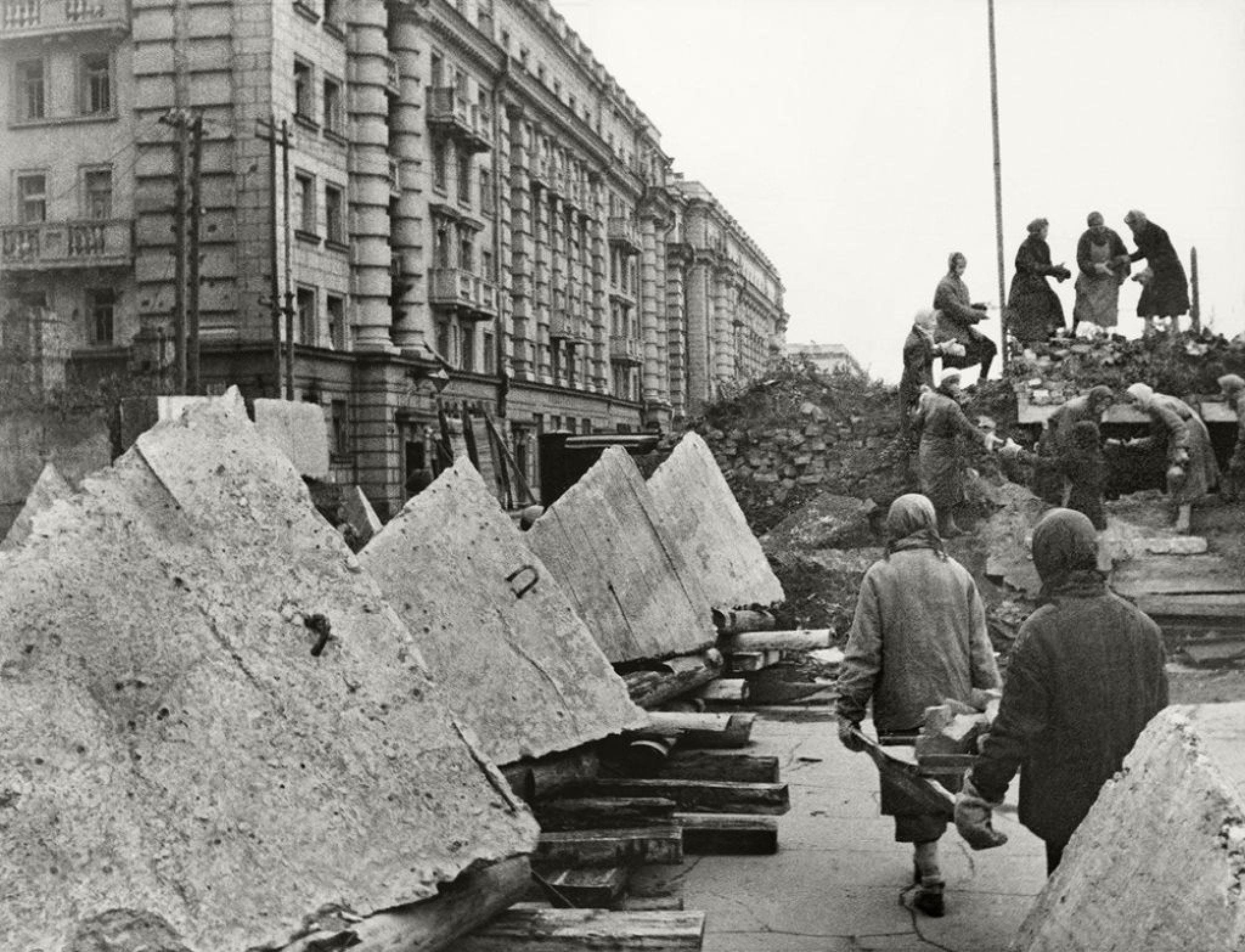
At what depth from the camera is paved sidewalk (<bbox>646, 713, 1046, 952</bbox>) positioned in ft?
16.4

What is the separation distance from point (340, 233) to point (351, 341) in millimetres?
2764

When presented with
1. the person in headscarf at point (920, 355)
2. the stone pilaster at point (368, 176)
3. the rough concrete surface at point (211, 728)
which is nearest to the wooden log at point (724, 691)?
the rough concrete surface at point (211, 728)

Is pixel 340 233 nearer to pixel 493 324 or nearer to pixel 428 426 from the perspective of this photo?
pixel 428 426

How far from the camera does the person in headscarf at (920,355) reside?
50.2ft

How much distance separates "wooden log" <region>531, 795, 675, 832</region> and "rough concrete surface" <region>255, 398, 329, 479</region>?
11.2m

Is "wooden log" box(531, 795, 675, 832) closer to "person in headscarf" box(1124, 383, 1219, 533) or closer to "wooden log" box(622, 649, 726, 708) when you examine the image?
"wooden log" box(622, 649, 726, 708)

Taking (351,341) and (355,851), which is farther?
(351,341)

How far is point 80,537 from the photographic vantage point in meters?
3.68

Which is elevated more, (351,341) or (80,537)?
(351,341)

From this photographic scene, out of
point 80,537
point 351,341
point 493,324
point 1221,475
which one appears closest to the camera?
point 80,537

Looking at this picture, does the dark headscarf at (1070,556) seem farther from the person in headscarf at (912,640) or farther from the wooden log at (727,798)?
the wooden log at (727,798)

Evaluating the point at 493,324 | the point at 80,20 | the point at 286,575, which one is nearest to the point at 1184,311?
the point at 286,575

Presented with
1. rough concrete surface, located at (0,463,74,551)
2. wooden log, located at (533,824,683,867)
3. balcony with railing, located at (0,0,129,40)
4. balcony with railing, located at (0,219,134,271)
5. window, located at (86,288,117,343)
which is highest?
balcony with railing, located at (0,0,129,40)

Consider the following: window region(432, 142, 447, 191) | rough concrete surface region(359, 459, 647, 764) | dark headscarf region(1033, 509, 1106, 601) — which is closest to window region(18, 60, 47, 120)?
window region(432, 142, 447, 191)
